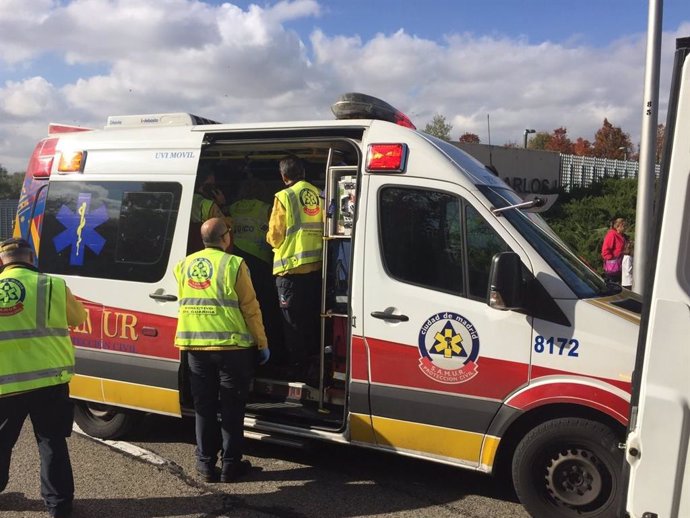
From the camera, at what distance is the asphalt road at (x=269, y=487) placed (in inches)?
158

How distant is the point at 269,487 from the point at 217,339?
1087 millimetres

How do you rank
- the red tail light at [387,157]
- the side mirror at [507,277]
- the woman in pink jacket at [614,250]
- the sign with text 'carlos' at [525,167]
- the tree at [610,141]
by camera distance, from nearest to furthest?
the side mirror at [507,277] → the red tail light at [387,157] → the woman in pink jacket at [614,250] → the sign with text 'carlos' at [525,167] → the tree at [610,141]

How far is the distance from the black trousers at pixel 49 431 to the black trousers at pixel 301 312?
175 centimetres

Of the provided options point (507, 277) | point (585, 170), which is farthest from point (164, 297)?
point (585, 170)

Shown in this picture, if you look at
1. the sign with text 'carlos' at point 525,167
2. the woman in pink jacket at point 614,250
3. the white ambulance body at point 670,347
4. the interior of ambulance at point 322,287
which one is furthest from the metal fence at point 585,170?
the white ambulance body at point 670,347

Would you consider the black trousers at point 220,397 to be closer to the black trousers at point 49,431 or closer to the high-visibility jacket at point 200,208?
the black trousers at point 49,431

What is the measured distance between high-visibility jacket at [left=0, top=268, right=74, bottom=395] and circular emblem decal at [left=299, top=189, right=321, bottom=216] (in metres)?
1.82

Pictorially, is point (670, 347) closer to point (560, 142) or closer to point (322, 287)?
point (322, 287)

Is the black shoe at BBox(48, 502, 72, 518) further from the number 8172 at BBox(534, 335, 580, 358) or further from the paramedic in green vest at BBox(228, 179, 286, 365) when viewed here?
the number 8172 at BBox(534, 335, 580, 358)

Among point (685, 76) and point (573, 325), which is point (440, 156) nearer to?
point (573, 325)

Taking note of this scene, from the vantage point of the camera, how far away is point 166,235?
4.91 meters

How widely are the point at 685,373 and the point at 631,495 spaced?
52 centimetres

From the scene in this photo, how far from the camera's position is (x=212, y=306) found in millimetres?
4293

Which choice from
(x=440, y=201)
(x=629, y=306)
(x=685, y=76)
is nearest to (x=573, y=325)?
(x=629, y=306)
